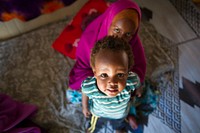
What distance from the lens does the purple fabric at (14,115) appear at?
104 cm

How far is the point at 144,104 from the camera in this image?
1.22 m

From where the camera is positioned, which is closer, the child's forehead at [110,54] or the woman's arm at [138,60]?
the child's forehead at [110,54]

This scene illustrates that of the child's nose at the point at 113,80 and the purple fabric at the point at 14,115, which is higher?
the child's nose at the point at 113,80

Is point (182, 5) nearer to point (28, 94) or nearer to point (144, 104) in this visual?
point (144, 104)

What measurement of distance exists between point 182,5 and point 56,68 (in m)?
1.07

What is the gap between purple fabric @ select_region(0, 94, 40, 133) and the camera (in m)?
1.04

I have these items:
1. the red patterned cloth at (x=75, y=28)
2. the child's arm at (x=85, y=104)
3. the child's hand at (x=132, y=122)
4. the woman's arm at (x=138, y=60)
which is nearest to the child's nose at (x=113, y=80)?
the child's arm at (x=85, y=104)

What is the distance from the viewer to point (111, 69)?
685 mm

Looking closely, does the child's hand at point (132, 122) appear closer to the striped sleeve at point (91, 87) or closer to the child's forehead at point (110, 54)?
Result: the striped sleeve at point (91, 87)

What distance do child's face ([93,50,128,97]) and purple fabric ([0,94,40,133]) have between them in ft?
1.73

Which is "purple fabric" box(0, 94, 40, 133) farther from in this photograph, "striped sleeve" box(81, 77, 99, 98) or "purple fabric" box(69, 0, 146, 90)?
"striped sleeve" box(81, 77, 99, 98)

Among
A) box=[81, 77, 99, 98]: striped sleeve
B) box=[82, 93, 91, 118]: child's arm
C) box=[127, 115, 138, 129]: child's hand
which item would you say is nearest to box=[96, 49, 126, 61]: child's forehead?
box=[81, 77, 99, 98]: striped sleeve

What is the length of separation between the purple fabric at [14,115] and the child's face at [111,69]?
1.73 feet

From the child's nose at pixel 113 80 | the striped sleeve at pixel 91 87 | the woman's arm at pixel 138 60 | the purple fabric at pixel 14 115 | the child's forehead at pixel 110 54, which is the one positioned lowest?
the purple fabric at pixel 14 115
